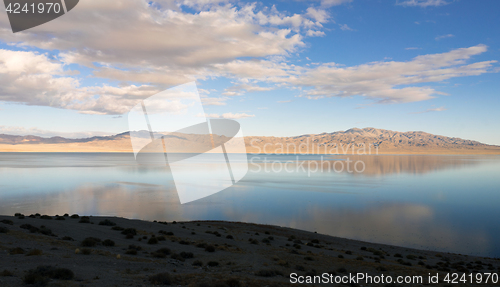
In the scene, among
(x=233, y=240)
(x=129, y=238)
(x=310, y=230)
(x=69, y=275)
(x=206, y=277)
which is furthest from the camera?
(x=310, y=230)

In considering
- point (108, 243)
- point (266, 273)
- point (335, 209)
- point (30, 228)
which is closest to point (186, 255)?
point (108, 243)

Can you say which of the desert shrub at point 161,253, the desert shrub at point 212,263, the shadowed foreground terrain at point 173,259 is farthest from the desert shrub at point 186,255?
the desert shrub at point 212,263

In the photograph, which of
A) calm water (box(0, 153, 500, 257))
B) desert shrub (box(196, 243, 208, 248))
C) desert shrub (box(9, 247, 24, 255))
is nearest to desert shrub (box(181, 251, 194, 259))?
desert shrub (box(196, 243, 208, 248))

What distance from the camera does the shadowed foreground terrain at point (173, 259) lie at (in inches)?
295

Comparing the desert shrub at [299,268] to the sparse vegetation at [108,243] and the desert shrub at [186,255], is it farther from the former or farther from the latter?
the sparse vegetation at [108,243]

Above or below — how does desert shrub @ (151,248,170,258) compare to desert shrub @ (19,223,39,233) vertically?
below

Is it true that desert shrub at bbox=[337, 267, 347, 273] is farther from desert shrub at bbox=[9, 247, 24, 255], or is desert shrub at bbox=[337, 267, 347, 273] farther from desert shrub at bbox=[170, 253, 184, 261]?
desert shrub at bbox=[9, 247, 24, 255]

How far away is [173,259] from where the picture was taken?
35.9 feet

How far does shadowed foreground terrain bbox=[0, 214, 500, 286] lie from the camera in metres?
7.50

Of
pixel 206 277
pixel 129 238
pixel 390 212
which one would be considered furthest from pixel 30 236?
pixel 390 212

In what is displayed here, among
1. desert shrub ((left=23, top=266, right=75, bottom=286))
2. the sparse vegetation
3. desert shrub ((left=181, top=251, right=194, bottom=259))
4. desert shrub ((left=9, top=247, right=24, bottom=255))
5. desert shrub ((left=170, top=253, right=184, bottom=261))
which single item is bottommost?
desert shrub ((left=181, top=251, right=194, bottom=259))

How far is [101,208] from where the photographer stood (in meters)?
29.8

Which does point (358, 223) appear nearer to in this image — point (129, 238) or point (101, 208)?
point (129, 238)

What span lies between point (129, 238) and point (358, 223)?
1959 cm
